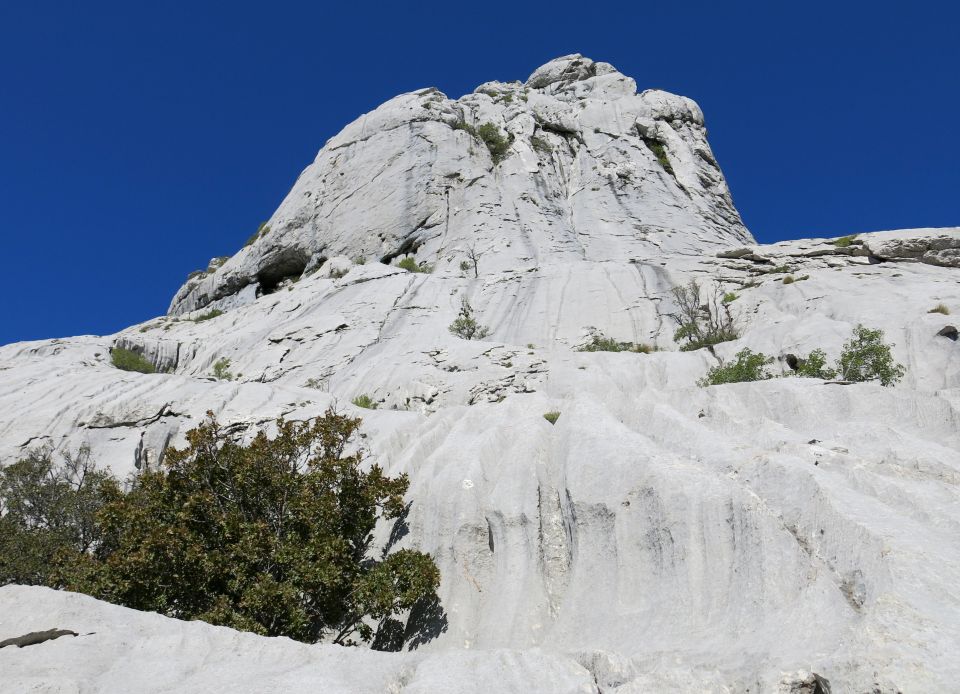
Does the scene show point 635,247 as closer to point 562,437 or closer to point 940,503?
point 562,437

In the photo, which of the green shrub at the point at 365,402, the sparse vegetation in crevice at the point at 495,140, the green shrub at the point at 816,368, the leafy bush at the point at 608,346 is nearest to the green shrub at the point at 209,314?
the sparse vegetation in crevice at the point at 495,140

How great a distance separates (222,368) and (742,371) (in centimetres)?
2554

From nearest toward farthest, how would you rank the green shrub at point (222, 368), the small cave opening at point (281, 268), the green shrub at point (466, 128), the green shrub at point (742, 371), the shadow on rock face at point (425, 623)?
the shadow on rock face at point (425, 623), the green shrub at point (742, 371), the green shrub at point (222, 368), the small cave opening at point (281, 268), the green shrub at point (466, 128)

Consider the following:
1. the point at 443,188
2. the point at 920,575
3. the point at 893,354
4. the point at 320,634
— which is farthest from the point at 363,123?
the point at 920,575

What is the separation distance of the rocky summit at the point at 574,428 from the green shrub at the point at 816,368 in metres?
0.86

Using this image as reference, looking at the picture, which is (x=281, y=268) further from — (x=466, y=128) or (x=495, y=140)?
(x=495, y=140)

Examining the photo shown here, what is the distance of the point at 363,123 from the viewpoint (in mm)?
59438

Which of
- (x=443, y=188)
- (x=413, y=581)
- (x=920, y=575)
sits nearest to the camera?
(x=920, y=575)

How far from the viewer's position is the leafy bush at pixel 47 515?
1677cm

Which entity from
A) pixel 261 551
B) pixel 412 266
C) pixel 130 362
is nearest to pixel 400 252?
pixel 412 266

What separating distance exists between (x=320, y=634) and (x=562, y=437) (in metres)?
6.89

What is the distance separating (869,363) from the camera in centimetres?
2073

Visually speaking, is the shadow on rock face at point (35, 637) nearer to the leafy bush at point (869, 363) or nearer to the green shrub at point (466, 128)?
the leafy bush at point (869, 363)

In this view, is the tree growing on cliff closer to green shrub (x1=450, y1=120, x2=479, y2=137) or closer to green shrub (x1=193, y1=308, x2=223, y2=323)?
green shrub (x1=193, y1=308, x2=223, y2=323)
